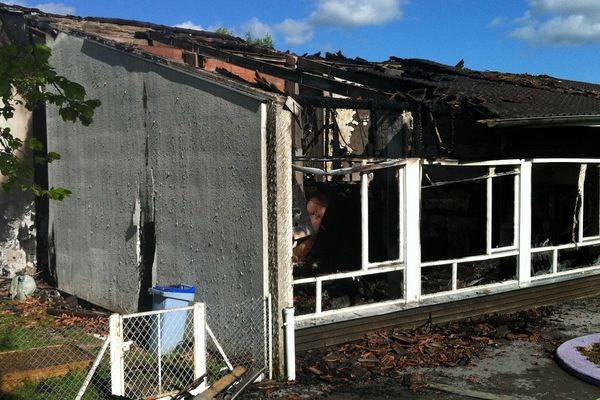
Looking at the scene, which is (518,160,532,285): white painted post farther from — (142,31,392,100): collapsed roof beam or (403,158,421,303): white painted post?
(142,31,392,100): collapsed roof beam

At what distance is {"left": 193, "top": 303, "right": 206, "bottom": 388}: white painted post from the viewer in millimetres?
6312

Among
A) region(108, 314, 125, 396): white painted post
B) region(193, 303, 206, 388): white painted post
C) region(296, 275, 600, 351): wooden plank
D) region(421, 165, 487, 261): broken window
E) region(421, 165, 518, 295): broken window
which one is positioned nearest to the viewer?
region(108, 314, 125, 396): white painted post

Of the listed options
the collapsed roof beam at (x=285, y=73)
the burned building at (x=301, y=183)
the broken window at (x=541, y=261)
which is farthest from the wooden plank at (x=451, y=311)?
the collapsed roof beam at (x=285, y=73)

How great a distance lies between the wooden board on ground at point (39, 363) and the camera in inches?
268

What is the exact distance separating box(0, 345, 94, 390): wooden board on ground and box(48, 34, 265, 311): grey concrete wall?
1585mm

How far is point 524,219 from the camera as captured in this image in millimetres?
10109

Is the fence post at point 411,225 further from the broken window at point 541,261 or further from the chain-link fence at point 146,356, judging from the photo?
the broken window at point 541,261

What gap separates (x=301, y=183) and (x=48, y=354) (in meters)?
4.65

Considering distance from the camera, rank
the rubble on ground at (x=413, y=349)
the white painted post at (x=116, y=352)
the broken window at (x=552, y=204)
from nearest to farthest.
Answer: the white painted post at (x=116, y=352) < the rubble on ground at (x=413, y=349) < the broken window at (x=552, y=204)

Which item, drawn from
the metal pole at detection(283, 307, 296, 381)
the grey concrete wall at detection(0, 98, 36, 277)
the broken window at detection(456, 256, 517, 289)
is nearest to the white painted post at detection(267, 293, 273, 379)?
the metal pole at detection(283, 307, 296, 381)

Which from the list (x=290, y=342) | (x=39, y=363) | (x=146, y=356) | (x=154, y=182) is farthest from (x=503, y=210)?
(x=39, y=363)

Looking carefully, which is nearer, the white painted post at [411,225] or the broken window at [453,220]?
the white painted post at [411,225]

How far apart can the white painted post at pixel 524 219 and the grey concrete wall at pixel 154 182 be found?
498 cm

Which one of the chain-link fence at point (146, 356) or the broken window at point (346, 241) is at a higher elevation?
the broken window at point (346, 241)
